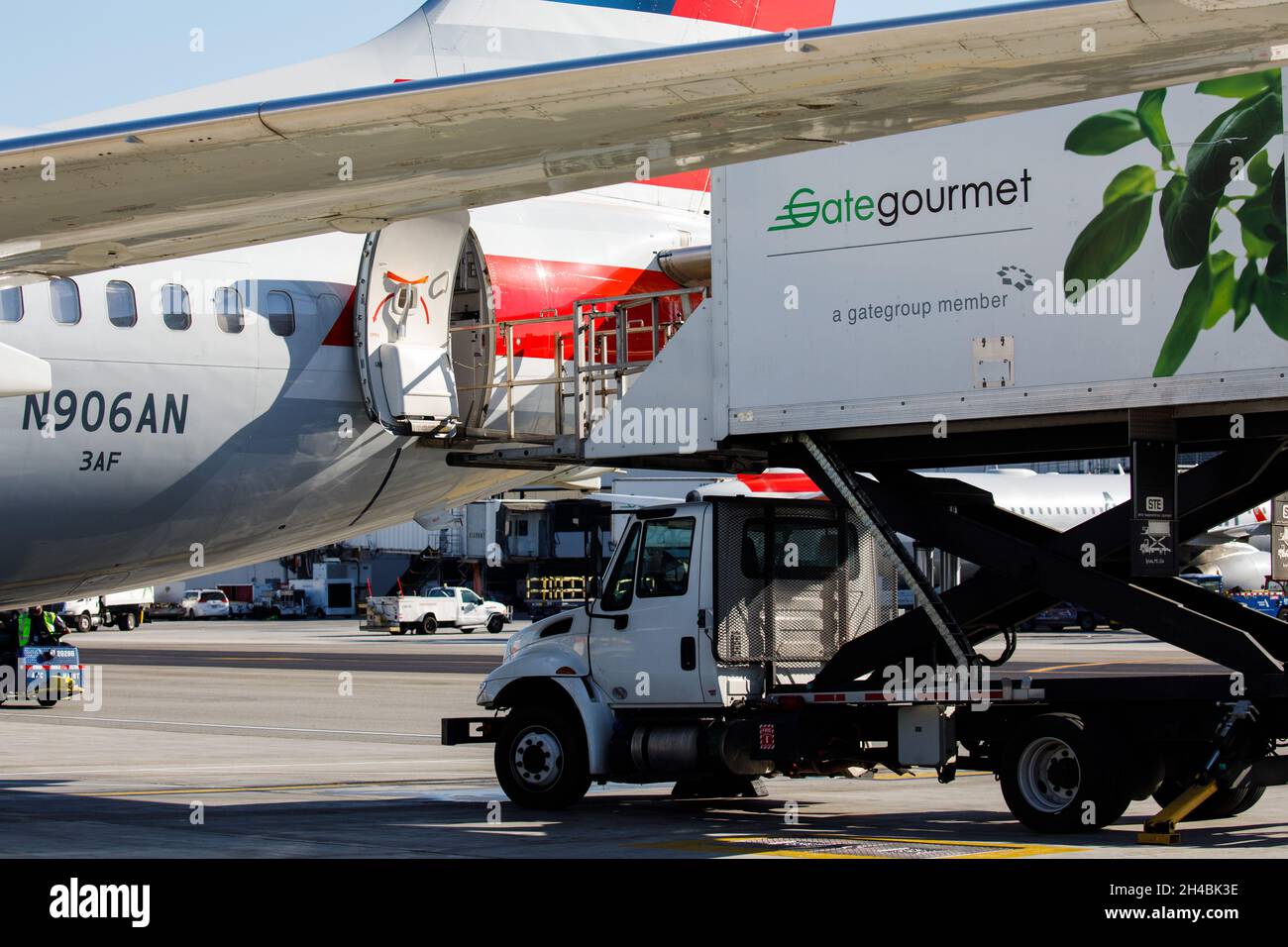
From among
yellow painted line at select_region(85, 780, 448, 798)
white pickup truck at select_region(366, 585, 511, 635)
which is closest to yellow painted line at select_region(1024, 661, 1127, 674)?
yellow painted line at select_region(85, 780, 448, 798)

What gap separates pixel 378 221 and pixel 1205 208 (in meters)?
5.92

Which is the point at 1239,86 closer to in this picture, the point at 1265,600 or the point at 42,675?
the point at 42,675

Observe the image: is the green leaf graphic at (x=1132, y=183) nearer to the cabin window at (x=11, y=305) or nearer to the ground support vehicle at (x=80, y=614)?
the cabin window at (x=11, y=305)

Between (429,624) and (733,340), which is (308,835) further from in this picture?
(429,624)

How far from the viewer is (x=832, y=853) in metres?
12.1

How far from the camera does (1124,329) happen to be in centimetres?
1217

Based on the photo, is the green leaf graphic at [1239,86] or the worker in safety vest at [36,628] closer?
the green leaf graphic at [1239,86]

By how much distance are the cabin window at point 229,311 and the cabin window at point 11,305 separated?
1811mm

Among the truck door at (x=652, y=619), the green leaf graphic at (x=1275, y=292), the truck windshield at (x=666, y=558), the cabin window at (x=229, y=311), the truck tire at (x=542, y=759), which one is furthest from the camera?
the cabin window at (x=229, y=311)

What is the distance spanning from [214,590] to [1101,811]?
88.0 m

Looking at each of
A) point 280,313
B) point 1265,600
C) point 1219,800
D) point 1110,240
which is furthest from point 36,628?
point 1265,600

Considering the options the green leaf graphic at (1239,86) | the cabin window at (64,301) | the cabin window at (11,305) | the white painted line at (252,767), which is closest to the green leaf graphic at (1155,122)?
the green leaf graphic at (1239,86)

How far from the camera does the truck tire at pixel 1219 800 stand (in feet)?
44.1
